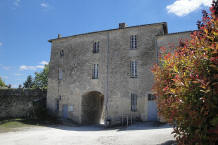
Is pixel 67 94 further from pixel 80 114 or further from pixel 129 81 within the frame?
pixel 129 81

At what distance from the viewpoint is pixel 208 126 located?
2.58 meters

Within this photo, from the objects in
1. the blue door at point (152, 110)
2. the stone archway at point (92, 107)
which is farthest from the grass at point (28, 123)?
the blue door at point (152, 110)

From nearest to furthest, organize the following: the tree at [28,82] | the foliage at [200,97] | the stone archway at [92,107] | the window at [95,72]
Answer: the foliage at [200,97] < the window at [95,72] < the stone archway at [92,107] < the tree at [28,82]

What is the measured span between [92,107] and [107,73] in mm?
4986

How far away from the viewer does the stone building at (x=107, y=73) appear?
15180mm

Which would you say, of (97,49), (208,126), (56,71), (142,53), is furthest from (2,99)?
(208,126)

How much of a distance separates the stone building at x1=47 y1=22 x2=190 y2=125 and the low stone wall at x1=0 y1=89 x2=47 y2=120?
1.69 metres

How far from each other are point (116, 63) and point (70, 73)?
17.6 ft

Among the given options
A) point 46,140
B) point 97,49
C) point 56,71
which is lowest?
point 46,140

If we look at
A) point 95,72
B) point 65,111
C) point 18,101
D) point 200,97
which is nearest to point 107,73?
point 95,72

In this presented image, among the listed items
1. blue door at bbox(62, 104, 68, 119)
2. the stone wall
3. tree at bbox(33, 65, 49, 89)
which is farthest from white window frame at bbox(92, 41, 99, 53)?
tree at bbox(33, 65, 49, 89)

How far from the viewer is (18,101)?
20.5 metres

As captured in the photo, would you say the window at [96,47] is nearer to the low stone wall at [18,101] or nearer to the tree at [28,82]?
the low stone wall at [18,101]

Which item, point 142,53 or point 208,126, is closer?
point 208,126
